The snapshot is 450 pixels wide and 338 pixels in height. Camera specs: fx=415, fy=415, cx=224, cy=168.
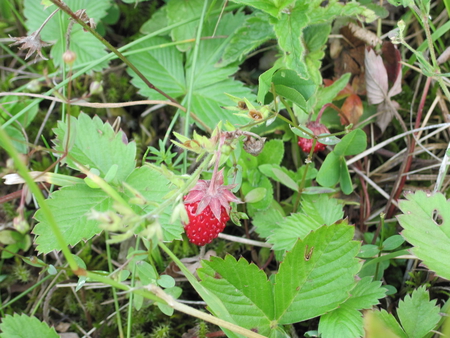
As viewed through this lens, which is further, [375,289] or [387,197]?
[387,197]

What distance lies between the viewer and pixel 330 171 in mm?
1710

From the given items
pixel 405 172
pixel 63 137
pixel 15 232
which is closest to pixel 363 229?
pixel 405 172

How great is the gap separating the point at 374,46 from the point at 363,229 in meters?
0.87

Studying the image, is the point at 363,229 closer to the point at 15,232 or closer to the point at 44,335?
the point at 44,335

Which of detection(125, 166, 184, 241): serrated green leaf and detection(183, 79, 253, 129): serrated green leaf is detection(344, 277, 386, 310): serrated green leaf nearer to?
detection(125, 166, 184, 241): serrated green leaf

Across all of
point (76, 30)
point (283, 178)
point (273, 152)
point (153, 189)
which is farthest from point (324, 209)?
point (76, 30)

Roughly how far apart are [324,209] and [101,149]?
92 centimetres

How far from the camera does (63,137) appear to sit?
164cm

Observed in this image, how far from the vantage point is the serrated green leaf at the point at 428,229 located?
1.40 m

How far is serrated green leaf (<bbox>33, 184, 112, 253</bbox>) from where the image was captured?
4.95ft

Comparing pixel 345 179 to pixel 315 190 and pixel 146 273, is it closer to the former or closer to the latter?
pixel 315 190

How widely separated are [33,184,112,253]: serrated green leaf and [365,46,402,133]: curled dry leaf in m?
1.29

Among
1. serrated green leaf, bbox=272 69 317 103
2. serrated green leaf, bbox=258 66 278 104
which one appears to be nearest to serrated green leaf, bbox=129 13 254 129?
serrated green leaf, bbox=272 69 317 103

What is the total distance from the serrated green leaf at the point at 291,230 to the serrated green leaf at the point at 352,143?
308 mm
